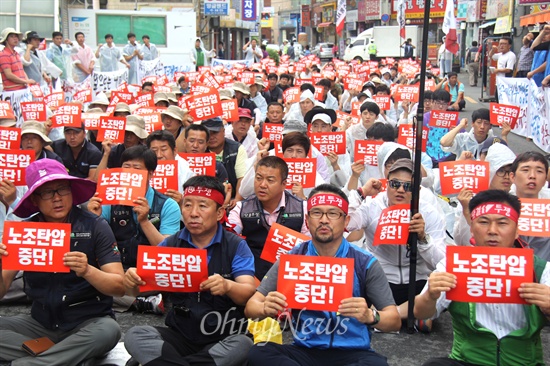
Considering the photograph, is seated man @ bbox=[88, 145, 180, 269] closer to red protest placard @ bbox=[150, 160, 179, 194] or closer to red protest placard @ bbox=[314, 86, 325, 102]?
red protest placard @ bbox=[150, 160, 179, 194]

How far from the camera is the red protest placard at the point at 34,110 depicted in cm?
1013

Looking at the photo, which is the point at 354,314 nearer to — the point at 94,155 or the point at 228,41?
the point at 94,155

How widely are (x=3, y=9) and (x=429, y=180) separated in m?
18.4

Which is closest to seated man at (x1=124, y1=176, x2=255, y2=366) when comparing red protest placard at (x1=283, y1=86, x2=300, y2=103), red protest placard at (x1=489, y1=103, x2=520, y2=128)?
red protest placard at (x1=489, y1=103, x2=520, y2=128)

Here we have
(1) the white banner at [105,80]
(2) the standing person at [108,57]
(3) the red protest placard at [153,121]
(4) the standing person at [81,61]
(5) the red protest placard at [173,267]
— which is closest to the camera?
(5) the red protest placard at [173,267]

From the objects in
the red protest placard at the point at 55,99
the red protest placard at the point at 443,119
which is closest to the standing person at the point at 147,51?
the red protest placard at the point at 55,99

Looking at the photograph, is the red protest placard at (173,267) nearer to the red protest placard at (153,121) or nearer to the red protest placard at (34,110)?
the red protest placard at (153,121)

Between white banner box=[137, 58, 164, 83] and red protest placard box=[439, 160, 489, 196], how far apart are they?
54.6ft

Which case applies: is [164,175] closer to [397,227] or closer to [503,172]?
[397,227]

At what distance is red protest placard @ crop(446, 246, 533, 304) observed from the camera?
358 centimetres

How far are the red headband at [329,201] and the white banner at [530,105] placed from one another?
9988 millimetres

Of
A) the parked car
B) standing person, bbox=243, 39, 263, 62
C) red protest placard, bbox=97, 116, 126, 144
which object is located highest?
the parked car

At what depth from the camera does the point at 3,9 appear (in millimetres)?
21812

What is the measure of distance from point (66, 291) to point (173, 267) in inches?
29.2
